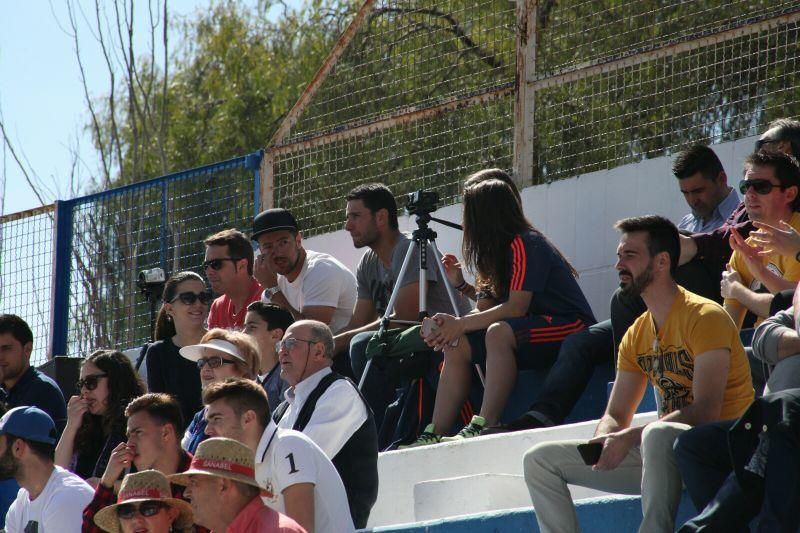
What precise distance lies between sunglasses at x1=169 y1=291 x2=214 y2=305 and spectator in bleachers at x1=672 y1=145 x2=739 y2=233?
2.95 m

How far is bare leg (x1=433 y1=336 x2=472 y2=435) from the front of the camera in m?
8.00

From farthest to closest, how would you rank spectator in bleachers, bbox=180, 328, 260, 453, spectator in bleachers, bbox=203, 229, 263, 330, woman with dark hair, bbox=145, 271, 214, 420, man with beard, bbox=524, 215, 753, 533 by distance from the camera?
spectator in bleachers, bbox=203, 229, 263, 330 → woman with dark hair, bbox=145, 271, 214, 420 → spectator in bleachers, bbox=180, 328, 260, 453 → man with beard, bbox=524, 215, 753, 533

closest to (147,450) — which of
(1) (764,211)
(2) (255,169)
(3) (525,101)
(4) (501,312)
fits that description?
(4) (501,312)

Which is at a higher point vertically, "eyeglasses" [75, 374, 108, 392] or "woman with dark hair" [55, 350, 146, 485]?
"eyeglasses" [75, 374, 108, 392]

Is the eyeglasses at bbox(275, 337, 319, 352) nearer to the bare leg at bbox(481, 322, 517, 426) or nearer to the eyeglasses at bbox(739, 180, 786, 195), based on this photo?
the bare leg at bbox(481, 322, 517, 426)

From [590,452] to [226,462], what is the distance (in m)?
1.40

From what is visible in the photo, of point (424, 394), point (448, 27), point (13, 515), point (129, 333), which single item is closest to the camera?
point (13, 515)

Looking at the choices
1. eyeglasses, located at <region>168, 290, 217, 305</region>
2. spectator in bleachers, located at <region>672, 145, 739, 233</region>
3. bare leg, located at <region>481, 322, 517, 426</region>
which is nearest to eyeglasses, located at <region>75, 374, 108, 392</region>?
eyeglasses, located at <region>168, 290, 217, 305</region>

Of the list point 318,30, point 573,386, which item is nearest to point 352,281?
point 573,386

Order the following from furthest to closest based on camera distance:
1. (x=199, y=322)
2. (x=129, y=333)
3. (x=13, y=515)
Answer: (x=129, y=333) < (x=199, y=322) < (x=13, y=515)

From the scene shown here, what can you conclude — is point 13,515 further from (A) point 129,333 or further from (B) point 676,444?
(A) point 129,333

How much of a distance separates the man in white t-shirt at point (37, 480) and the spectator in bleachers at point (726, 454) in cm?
303

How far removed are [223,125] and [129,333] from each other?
10617 millimetres

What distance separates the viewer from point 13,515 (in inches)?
294
